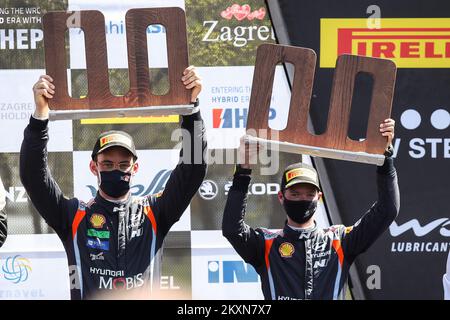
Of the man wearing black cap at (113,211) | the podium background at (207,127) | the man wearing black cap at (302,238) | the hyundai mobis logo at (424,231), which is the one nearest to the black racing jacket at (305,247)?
the man wearing black cap at (302,238)

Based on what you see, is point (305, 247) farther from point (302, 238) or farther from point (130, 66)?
point (130, 66)

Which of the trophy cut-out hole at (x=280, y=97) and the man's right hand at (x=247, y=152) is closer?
the man's right hand at (x=247, y=152)

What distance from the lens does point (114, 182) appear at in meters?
2.67

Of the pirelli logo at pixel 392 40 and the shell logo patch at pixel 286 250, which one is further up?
the pirelli logo at pixel 392 40

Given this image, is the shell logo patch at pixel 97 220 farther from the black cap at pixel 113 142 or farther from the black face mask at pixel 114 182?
the black cap at pixel 113 142

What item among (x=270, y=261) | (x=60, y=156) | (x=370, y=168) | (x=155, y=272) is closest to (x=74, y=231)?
(x=155, y=272)

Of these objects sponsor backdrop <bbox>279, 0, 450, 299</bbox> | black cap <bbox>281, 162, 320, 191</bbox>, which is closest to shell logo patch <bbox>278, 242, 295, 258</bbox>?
black cap <bbox>281, 162, 320, 191</bbox>

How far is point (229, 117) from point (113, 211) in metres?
1.10

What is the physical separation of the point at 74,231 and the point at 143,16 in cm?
84

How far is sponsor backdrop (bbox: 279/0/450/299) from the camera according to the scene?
3596 mm

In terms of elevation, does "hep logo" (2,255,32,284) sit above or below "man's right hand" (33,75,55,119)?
below

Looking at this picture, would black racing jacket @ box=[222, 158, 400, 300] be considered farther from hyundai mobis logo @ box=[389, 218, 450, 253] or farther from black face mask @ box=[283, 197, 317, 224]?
hyundai mobis logo @ box=[389, 218, 450, 253]

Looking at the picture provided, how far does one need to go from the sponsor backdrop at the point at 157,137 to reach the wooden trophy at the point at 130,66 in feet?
3.08

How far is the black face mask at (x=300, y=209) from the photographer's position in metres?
2.71
